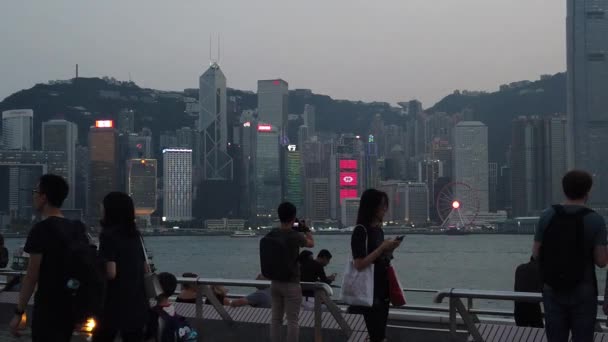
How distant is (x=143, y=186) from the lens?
14962 cm

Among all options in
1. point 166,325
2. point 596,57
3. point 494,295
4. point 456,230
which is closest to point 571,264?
point 494,295

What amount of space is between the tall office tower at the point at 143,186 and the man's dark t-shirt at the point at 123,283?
14001cm

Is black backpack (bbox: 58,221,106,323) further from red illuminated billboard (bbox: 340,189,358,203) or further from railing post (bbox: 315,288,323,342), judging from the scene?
red illuminated billboard (bbox: 340,189,358,203)

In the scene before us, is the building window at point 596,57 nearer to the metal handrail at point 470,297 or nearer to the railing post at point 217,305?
the railing post at point 217,305

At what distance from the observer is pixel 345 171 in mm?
160375

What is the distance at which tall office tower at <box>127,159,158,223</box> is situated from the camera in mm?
145625

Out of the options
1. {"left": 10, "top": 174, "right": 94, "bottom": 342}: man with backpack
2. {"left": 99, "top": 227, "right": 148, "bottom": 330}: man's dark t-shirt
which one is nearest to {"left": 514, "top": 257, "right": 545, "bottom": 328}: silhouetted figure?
{"left": 99, "top": 227, "right": 148, "bottom": 330}: man's dark t-shirt

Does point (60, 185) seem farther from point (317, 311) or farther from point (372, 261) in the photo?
point (317, 311)

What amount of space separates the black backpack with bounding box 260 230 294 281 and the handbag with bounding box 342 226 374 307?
0.75 meters

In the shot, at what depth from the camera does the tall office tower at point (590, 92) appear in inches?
5389

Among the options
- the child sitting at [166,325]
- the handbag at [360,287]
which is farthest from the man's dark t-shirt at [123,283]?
the handbag at [360,287]

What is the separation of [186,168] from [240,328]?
162 metres

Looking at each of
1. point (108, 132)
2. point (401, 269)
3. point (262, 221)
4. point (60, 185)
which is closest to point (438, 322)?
point (60, 185)

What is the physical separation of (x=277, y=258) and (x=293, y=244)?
16 centimetres
